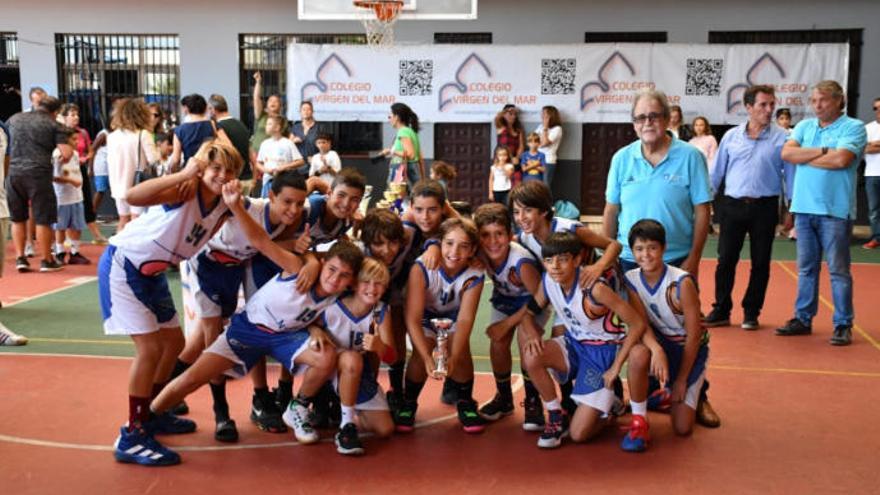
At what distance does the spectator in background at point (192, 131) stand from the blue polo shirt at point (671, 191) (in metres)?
4.60

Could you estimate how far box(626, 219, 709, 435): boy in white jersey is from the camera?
14.6 feet

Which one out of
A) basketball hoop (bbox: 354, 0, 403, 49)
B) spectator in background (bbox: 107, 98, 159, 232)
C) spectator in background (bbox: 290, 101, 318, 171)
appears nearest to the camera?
spectator in background (bbox: 107, 98, 159, 232)

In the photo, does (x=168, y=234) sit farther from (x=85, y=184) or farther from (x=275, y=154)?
(x=85, y=184)

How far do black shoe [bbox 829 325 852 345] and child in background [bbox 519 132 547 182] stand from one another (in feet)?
22.8

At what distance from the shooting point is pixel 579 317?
4.43 metres

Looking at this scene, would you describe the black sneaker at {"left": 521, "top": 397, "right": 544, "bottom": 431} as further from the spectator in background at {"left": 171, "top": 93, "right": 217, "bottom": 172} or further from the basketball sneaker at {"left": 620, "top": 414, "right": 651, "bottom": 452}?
the spectator in background at {"left": 171, "top": 93, "right": 217, "bottom": 172}

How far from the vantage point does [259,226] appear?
413cm

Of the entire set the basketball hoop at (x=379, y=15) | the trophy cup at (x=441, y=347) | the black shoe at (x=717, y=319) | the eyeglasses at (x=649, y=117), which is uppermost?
the basketball hoop at (x=379, y=15)

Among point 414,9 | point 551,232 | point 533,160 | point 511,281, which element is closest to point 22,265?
point 414,9

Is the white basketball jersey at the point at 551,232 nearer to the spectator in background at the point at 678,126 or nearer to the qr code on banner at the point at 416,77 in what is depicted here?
the spectator in background at the point at 678,126

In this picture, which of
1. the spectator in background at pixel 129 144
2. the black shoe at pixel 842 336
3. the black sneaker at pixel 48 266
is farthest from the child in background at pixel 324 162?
the black shoe at pixel 842 336

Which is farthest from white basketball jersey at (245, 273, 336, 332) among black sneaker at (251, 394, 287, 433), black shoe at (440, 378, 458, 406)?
black shoe at (440, 378, 458, 406)

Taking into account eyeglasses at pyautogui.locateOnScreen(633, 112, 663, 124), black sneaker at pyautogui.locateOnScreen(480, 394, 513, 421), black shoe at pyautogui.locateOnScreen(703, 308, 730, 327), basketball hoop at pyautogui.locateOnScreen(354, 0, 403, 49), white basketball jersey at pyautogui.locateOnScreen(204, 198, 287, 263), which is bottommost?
black sneaker at pyautogui.locateOnScreen(480, 394, 513, 421)

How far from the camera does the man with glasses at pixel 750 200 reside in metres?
6.80
